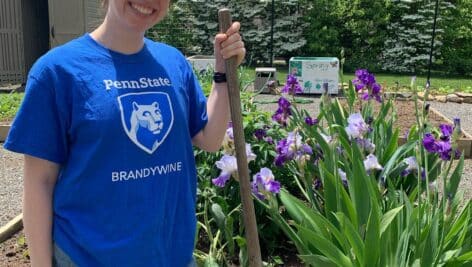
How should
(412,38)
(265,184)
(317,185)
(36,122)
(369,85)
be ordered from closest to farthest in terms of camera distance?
1. (36,122)
2. (265,184)
3. (317,185)
4. (369,85)
5. (412,38)

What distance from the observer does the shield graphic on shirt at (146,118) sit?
4.04 ft

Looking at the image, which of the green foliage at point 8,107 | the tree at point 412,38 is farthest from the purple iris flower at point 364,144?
the tree at point 412,38

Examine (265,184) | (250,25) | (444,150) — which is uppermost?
(444,150)

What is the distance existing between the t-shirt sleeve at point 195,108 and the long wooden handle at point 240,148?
0.28 ft

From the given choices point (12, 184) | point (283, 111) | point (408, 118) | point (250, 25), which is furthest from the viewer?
point (250, 25)

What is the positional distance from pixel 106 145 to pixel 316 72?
936cm

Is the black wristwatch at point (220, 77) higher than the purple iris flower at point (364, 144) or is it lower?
higher

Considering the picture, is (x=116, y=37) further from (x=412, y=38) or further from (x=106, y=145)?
(x=412, y=38)

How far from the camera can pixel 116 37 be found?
1291 millimetres

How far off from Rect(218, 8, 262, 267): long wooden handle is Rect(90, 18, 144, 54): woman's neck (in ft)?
0.90

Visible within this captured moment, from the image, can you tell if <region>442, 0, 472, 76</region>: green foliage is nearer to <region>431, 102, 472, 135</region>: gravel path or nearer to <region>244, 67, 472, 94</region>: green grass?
<region>244, 67, 472, 94</region>: green grass

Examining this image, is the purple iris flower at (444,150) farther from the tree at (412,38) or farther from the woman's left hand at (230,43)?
the tree at (412,38)

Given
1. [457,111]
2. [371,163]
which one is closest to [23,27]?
[457,111]

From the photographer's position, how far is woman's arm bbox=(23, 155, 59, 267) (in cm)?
121
